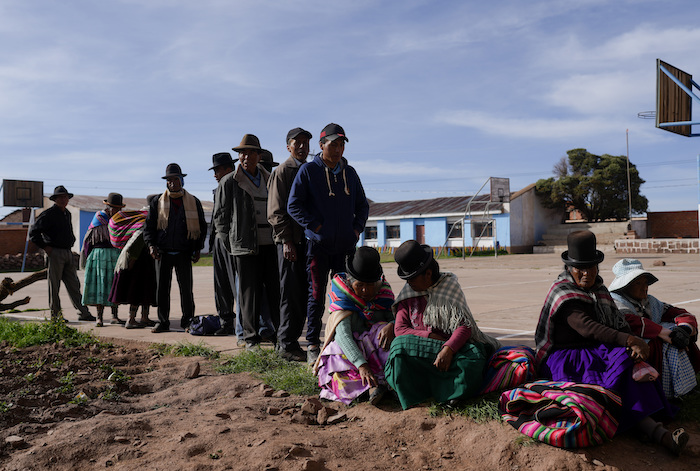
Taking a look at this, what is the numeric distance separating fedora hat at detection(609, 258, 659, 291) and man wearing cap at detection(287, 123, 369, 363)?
2.21 metres

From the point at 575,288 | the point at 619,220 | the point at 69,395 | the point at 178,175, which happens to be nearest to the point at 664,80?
the point at 178,175

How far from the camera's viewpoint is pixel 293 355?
5.52m

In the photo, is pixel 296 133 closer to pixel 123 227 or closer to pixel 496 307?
pixel 123 227

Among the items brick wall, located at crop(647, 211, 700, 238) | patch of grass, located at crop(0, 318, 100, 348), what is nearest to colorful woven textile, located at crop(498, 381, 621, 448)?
patch of grass, located at crop(0, 318, 100, 348)

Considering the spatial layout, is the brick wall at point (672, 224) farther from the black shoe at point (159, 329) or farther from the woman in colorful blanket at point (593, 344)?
the woman in colorful blanket at point (593, 344)

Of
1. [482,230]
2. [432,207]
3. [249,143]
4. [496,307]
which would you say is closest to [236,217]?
[249,143]

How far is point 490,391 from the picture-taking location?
3863 millimetres

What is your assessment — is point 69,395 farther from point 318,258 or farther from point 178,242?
point 178,242

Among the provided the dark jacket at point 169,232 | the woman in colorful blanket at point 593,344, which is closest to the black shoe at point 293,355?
the woman in colorful blanket at point 593,344

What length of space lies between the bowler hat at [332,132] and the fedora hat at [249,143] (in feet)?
4.06

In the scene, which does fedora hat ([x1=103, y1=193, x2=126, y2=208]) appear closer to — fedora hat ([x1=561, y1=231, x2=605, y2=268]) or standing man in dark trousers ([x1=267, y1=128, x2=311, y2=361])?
standing man in dark trousers ([x1=267, y1=128, x2=311, y2=361])

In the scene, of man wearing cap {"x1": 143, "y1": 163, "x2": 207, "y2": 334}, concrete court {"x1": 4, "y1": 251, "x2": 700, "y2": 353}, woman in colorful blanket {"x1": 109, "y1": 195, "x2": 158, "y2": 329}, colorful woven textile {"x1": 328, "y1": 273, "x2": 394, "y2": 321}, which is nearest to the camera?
colorful woven textile {"x1": 328, "y1": 273, "x2": 394, "y2": 321}

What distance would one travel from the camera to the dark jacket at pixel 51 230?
865 cm

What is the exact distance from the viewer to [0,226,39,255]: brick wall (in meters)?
35.8
